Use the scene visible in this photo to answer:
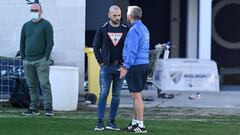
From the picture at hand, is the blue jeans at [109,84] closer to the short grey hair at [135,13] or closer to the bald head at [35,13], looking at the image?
the short grey hair at [135,13]

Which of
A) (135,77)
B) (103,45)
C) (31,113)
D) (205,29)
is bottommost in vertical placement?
(31,113)

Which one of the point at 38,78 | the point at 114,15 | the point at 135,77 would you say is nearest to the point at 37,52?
the point at 38,78

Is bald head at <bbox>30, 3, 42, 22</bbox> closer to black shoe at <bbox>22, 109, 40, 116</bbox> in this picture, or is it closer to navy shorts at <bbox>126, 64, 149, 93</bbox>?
black shoe at <bbox>22, 109, 40, 116</bbox>

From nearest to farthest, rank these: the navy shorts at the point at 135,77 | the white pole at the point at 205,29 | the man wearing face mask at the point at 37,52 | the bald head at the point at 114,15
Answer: the navy shorts at the point at 135,77
the bald head at the point at 114,15
the man wearing face mask at the point at 37,52
the white pole at the point at 205,29

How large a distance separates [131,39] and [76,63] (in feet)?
19.8

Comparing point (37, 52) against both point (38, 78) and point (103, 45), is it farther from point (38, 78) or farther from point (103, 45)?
point (103, 45)

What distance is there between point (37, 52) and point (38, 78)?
0.51 meters

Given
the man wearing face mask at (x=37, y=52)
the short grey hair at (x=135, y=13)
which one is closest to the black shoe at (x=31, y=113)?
the man wearing face mask at (x=37, y=52)

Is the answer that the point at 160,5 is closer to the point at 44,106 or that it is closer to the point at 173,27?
the point at 173,27

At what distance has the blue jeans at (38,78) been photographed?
434 inches

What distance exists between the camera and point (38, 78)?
11.2 m

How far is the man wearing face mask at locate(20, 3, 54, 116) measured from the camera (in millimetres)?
11008

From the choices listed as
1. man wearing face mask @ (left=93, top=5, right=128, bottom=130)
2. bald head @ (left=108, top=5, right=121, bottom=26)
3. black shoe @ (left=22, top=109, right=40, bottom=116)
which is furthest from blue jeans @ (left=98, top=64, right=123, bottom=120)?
black shoe @ (left=22, top=109, right=40, bottom=116)

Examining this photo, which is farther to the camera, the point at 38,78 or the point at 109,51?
the point at 38,78
